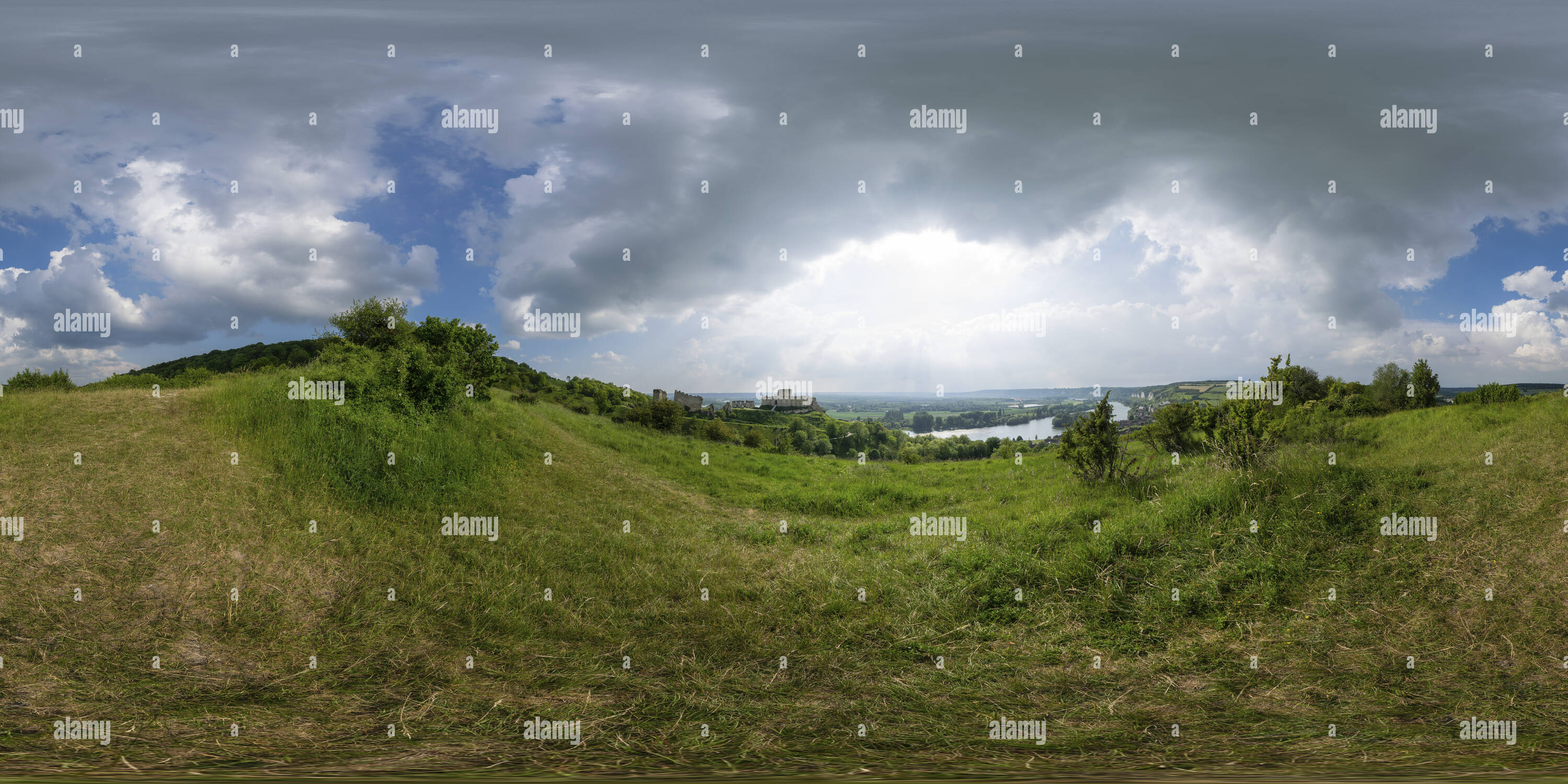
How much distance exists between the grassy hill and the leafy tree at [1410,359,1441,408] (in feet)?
60.6

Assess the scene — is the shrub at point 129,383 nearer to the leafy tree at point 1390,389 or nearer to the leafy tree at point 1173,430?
the leafy tree at point 1173,430

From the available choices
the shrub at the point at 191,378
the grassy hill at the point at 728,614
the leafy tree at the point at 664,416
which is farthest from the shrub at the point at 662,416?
the shrub at the point at 191,378

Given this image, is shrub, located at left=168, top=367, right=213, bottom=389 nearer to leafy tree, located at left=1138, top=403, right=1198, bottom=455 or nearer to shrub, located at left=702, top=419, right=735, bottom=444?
shrub, located at left=702, top=419, right=735, bottom=444

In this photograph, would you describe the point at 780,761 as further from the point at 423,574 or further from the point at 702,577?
the point at 423,574

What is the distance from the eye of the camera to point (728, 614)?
675cm

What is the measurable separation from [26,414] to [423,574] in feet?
28.0

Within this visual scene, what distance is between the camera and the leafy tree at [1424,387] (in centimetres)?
2464

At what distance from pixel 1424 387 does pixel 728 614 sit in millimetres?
33193

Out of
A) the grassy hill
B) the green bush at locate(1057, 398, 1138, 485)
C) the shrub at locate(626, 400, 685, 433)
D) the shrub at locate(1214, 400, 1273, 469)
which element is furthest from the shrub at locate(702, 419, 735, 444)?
the shrub at locate(1214, 400, 1273, 469)

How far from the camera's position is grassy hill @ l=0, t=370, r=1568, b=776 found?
152 inches

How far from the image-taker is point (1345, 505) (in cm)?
771

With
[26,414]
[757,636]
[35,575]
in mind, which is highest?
[26,414]

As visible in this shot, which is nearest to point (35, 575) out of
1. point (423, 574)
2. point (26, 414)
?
point (423, 574)

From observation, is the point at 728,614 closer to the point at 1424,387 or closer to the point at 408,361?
the point at 408,361
